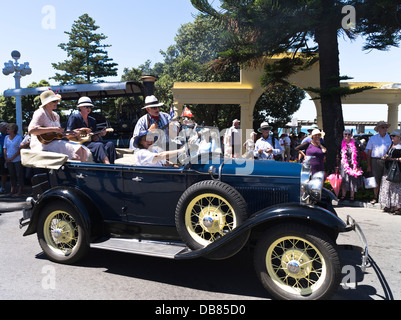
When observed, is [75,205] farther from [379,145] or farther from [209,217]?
[379,145]

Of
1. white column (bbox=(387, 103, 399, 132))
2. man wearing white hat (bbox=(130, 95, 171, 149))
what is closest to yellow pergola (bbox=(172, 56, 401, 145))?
white column (bbox=(387, 103, 399, 132))

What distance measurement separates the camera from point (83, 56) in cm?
2955

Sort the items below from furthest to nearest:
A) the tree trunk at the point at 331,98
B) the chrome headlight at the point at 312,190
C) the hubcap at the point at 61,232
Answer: the tree trunk at the point at 331,98 → the hubcap at the point at 61,232 → the chrome headlight at the point at 312,190

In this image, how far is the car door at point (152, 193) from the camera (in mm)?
3660

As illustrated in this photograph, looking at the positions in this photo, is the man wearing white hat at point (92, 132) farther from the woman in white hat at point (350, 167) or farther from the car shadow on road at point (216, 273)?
the woman in white hat at point (350, 167)

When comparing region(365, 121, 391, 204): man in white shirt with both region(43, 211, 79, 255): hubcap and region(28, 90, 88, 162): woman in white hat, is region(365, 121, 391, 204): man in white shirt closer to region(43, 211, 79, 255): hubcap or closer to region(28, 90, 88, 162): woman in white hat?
region(28, 90, 88, 162): woman in white hat

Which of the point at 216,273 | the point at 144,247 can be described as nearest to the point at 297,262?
the point at 216,273

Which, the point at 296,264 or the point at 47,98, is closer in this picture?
the point at 296,264

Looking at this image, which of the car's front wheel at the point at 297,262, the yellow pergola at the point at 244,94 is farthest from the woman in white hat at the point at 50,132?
the yellow pergola at the point at 244,94

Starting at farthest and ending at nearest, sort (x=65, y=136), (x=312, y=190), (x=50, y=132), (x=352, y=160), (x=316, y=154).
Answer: (x=352, y=160) → (x=316, y=154) → (x=65, y=136) → (x=50, y=132) → (x=312, y=190)

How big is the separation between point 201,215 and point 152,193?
672 mm

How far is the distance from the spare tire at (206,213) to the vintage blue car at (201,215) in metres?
0.01

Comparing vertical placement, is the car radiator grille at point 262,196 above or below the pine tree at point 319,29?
below
